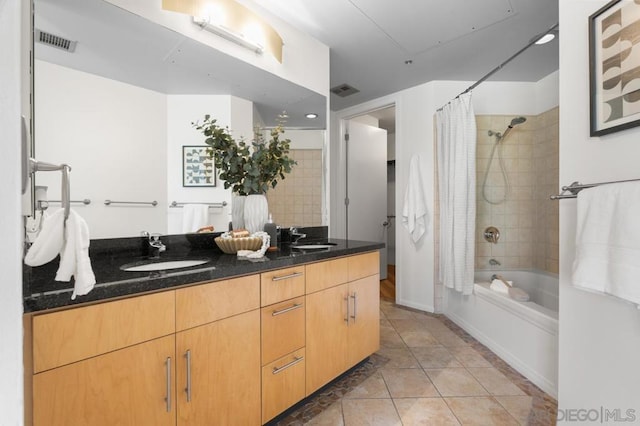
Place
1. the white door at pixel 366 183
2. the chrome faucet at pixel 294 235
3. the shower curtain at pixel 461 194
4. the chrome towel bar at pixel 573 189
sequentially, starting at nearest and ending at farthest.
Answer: the chrome towel bar at pixel 573 189
the chrome faucet at pixel 294 235
the shower curtain at pixel 461 194
the white door at pixel 366 183

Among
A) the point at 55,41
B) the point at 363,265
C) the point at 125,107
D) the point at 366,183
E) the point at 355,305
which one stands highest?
the point at 55,41

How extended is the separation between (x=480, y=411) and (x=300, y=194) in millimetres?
1782

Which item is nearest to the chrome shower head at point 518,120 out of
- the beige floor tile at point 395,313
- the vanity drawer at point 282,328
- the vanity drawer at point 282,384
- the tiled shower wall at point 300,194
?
the tiled shower wall at point 300,194

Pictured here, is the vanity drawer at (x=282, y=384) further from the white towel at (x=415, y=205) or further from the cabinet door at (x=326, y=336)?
the white towel at (x=415, y=205)

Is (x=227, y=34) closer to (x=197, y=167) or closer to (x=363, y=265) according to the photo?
(x=197, y=167)

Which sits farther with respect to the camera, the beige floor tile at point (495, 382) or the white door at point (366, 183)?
the white door at point (366, 183)

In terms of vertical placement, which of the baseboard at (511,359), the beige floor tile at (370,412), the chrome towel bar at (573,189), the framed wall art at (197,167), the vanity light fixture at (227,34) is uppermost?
the vanity light fixture at (227,34)

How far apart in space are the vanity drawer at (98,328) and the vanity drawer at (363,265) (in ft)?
3.56

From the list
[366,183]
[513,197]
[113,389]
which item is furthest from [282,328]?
[366,183]

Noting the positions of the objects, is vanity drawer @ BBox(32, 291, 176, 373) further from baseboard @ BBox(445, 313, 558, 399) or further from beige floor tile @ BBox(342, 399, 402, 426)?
baseboard @ BBox(445, 313, 558, 399)

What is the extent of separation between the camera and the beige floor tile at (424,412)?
147 cm

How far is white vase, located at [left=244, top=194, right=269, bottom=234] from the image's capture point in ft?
6.11

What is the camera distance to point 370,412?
5.08 feet

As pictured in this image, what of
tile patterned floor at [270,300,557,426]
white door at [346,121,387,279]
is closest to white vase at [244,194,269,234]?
tile patterned floor at [270,300,557,426]
